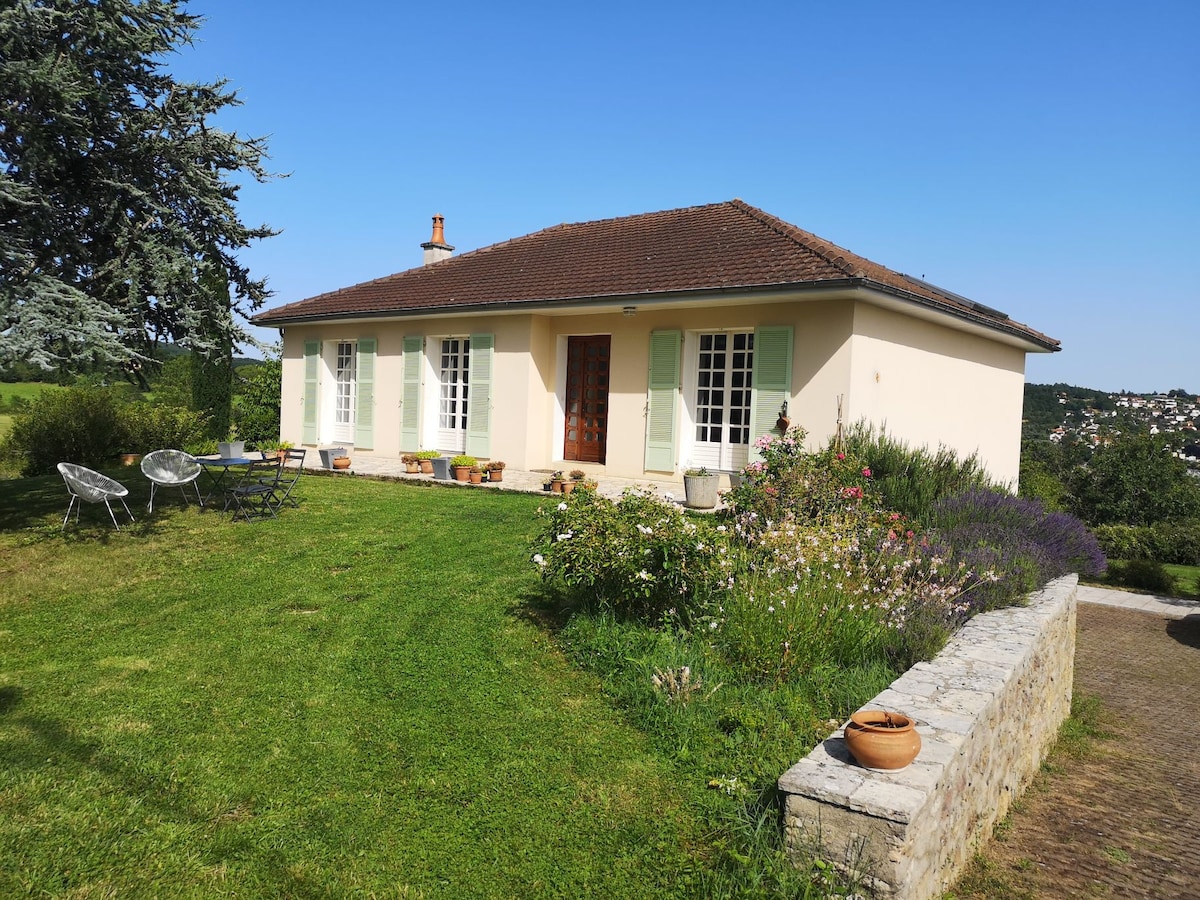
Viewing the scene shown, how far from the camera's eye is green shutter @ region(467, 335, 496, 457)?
46.9ft

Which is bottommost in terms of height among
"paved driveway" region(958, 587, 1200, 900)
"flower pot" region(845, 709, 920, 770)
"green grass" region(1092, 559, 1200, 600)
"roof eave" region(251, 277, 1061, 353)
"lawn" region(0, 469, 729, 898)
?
"green grass" region(1092, 559, 1200, 600)

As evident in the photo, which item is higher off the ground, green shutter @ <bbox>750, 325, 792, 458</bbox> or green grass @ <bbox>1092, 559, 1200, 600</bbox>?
green shutter @ <bbox>750, 325, 792, 458</bbox>

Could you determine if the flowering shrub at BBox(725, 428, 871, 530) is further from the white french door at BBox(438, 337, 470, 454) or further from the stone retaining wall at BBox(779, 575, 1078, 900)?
the white french door at BBox(438, 337, 470, 454)

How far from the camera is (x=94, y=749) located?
146 inches

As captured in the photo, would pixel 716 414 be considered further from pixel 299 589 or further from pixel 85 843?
pixel 85 843

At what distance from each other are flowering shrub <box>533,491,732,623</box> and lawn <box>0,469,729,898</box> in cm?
61

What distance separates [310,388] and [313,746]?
1442 centimetres

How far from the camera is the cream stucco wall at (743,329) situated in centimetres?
1116

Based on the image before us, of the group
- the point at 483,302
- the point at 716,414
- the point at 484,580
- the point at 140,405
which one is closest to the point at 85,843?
the point at 484,580

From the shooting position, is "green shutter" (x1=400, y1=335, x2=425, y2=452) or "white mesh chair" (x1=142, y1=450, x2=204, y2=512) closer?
"white mesh chair" (x1=142, y1=450, x2=204, y2=512)

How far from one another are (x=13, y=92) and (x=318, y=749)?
666 centimetres

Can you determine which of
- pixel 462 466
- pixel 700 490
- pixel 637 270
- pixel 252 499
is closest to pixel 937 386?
pixel 700 490

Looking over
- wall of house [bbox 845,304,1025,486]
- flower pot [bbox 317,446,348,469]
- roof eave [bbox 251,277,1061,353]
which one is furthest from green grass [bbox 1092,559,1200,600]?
flower pot [bbox 317,446,348,469]

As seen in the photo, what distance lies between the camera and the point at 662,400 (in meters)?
12.6
